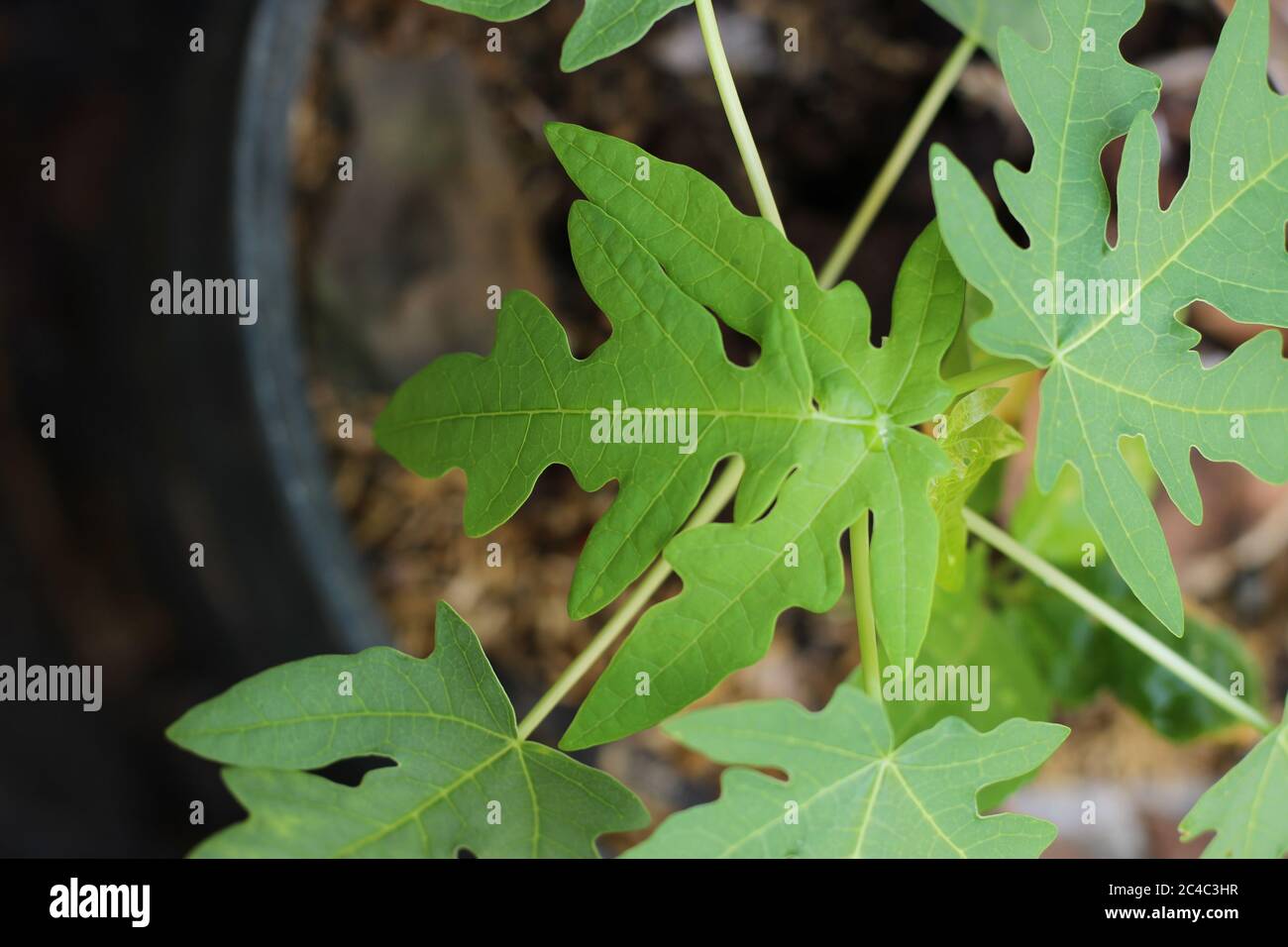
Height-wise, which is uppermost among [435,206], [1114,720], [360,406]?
[435,206]

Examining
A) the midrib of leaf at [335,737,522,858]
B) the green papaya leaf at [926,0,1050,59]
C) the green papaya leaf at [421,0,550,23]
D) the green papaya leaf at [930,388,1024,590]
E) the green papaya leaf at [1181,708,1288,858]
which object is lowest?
the green papaya leaf at [1181,708,1288,858]

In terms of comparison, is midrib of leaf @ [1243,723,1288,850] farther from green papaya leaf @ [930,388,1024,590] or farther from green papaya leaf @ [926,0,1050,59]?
green papaya leaf @ [926,0,1050,59]

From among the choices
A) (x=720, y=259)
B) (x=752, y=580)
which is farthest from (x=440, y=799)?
(x=720, y=259)

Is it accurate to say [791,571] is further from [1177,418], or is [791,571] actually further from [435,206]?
[435,206]

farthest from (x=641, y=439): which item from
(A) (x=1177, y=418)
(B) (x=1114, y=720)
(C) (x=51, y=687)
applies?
(C) (x=51, y=687)

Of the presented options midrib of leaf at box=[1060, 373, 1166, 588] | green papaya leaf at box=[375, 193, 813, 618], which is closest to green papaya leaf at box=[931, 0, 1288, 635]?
midrib of leaf at box=[1060, 373, 1166, 588]

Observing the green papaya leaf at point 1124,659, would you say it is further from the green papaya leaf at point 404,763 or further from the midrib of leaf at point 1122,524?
the green papaya leaf at point 404,763

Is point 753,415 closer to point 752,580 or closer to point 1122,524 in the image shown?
point 752,580
